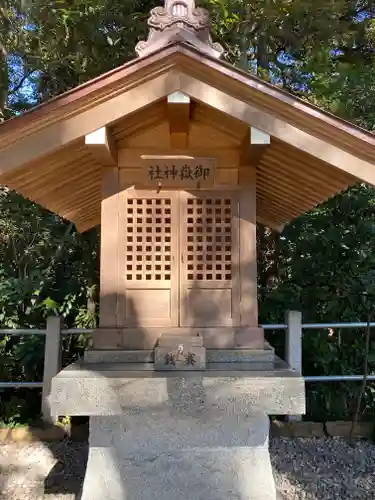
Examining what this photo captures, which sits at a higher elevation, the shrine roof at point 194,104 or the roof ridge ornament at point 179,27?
the roof ridge ornament at point 179,27

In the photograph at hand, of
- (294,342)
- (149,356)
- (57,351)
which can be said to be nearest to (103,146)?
(149,356)

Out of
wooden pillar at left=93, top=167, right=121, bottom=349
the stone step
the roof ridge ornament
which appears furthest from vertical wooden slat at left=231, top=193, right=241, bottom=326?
the roof ridge ornament

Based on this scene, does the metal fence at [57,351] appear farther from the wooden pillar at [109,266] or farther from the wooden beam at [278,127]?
the wooden beam at [278,127]

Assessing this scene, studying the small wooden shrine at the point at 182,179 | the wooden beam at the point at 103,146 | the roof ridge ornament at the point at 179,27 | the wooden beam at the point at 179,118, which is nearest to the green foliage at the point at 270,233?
the roof ridge ornament at the point at 179,27

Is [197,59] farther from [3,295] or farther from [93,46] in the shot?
[3,295]

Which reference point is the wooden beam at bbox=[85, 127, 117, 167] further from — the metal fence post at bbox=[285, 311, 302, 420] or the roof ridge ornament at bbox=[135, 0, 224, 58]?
the metal fence post at bbox=[285, 311, 302, 420]

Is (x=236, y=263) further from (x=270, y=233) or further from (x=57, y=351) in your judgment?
(x=270, y=233)

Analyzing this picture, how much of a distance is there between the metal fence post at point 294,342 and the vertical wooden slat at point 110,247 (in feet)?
9.33

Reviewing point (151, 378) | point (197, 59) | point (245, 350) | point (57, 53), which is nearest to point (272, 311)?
point (245, 350)

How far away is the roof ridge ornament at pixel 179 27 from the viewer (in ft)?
11.0

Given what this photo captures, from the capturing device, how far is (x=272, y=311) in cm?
663

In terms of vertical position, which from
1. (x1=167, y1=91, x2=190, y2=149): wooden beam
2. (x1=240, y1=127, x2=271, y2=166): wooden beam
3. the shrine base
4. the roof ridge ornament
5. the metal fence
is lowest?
the shrine base

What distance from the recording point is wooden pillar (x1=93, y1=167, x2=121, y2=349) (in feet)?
11.3

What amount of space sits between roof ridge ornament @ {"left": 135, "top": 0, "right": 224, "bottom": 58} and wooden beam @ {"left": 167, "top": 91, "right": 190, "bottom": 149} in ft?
1.37
